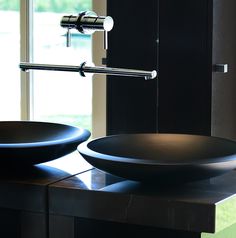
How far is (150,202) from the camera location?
1.54 m

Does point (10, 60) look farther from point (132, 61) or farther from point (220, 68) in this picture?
point (220, 68)

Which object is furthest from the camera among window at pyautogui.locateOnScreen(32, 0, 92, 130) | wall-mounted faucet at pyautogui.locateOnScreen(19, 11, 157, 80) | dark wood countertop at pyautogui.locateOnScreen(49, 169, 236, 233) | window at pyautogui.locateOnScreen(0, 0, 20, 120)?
window at pyautogui.locateOnScreen(0, 0, 20, 120)

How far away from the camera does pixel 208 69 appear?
2682 millimetres

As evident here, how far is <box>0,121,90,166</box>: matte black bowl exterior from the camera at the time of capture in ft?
5.84

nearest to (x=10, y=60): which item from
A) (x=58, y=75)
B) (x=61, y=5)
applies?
(x=58, y=75)

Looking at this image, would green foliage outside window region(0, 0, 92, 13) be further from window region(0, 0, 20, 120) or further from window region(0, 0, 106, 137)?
window region(0, 0, 20, 120)

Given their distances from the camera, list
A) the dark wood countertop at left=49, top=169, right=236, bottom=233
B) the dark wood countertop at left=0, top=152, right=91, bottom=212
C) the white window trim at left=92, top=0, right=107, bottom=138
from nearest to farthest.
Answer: the dark wood countertop at left=49, top=169, right=236, bottom=233, the dark wood countertop at left=0, top=152, right=91, bottom=212, the white window trim at left=92, top=0, right=107, bottom=138

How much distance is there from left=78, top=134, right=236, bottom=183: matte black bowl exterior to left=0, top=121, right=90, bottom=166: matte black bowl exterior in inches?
3.9

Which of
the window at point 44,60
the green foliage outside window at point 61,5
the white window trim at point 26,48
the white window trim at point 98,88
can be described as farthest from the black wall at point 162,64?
the white window trim at point 26,48

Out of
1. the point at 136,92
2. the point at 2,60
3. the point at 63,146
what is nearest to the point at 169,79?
the point at 136,92

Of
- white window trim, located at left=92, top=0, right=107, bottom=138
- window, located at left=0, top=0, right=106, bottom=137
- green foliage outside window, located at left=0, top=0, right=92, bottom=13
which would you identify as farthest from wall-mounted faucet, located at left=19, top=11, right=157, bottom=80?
green foliage outside window, located at left=0, top=0, right=92, bottom=13

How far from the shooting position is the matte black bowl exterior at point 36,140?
178 centimetres

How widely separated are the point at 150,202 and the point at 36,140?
651 mm

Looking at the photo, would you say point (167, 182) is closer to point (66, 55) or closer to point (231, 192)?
point (231, 192)
